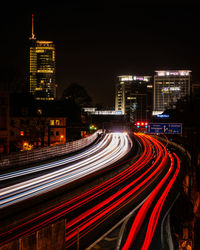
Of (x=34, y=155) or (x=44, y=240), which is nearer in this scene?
(x=44, y=240)

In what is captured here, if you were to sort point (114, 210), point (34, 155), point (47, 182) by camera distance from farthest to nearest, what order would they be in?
point (34, 155)
point (47, 182)
point (114, 210)

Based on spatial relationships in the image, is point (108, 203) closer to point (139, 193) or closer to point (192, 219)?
point (139, 193)

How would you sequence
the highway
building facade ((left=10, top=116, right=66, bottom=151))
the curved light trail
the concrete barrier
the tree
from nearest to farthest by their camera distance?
the concrete barrier → the highway → the curved light trail → building facade ((left=10, top=116, right=66, bottom=151)) → the tree

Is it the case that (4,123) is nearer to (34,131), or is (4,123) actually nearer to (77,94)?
(34,131)

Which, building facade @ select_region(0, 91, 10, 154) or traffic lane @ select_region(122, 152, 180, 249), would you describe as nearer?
traffic lane @ select_region(122, 152, 180, 249)

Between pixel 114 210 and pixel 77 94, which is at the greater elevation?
→ pixel 77 94

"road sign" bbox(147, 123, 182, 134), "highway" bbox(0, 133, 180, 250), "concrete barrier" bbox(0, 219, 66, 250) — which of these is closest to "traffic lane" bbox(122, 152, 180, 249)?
"highway" bbox(0, 133, 180, 250)

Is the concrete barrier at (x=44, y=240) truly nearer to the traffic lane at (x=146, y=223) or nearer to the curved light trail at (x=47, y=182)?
the traffic lane at (x=146, y=223)

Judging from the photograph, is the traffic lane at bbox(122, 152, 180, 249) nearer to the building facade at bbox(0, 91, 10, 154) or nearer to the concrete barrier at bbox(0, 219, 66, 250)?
the concrete barrier at bbox(0, 219, 66, 250)

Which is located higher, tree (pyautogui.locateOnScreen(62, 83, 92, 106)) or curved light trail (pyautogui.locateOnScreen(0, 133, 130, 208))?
tree (pyautogui.locateOnScreen(62, 83, 92, 106))

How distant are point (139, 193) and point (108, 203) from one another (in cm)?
345

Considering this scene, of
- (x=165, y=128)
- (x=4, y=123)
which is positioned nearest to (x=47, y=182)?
(x=165, y=128)

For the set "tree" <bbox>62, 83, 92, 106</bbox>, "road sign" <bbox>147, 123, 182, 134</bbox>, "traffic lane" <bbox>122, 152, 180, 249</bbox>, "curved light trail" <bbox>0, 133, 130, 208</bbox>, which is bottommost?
"traffic lane" <bbox>122, 152, 180, 249</bbox>

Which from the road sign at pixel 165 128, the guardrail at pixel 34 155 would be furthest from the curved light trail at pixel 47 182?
the road sign at pixel 165 128
